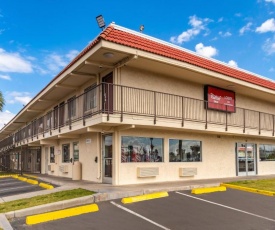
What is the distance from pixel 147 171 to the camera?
13.7 metres

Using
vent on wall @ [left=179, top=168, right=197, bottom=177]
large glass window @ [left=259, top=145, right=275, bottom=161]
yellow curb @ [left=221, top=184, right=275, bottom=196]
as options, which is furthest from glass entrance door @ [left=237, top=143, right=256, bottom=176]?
yellow curb @ [left=221, top=184, right=275, bottom=196]

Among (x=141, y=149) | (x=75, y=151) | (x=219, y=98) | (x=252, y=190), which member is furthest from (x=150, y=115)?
(x=75, y=151)

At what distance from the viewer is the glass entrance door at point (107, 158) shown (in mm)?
13414

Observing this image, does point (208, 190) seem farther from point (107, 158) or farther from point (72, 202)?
point (72, 202)

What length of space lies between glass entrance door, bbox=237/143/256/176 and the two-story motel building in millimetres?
64

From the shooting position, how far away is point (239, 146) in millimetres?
19172

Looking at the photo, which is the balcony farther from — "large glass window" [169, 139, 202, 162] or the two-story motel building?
"large glass window" [169, 139, 202, 162]

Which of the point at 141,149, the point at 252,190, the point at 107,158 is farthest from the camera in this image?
the point at 141,149

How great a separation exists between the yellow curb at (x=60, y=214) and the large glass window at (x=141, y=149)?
443 cm

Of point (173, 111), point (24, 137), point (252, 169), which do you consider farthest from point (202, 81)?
point (24, 137)

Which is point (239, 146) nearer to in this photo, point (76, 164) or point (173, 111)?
point (173, 111)

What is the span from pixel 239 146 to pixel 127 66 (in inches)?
389

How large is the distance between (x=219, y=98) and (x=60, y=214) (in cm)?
1179

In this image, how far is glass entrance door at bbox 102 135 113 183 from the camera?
13.4m
